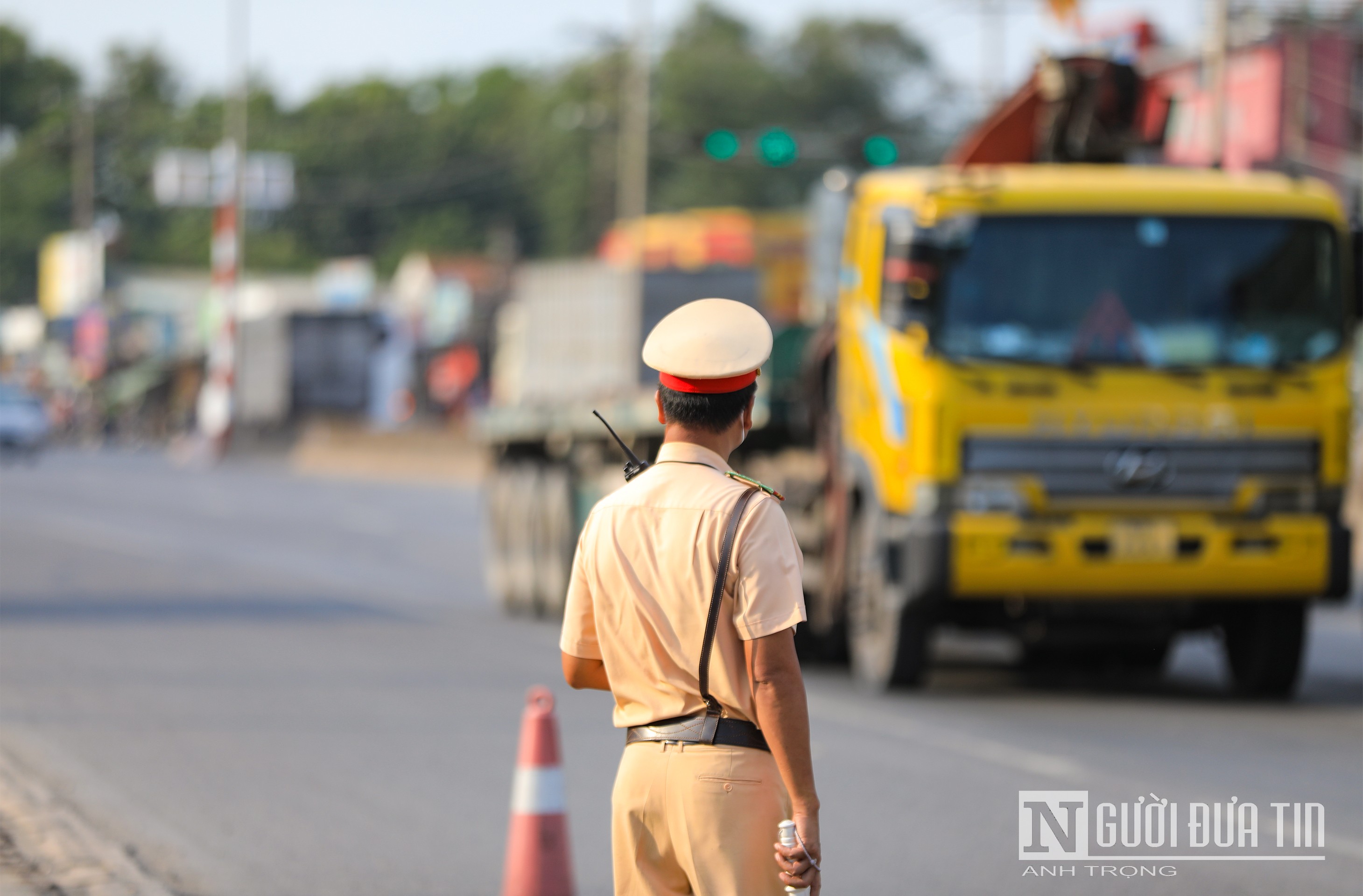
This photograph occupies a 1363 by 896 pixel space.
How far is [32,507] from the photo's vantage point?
2883 centimetres

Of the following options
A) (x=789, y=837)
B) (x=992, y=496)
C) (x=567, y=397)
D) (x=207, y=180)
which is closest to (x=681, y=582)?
(x=789, y=837)

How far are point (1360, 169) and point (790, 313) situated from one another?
1835 cm

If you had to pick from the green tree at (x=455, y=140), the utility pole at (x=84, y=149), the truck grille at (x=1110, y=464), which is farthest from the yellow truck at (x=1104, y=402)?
the utility pole at (x=84, y=149)

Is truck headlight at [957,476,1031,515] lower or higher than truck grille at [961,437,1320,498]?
lower

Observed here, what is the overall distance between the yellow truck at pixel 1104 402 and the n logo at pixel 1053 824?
242 cm

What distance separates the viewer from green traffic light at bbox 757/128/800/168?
16.3 meters

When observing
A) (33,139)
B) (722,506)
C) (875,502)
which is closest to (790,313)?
(875,502)

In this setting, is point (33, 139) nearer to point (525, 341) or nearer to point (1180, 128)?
point (1180, 128)

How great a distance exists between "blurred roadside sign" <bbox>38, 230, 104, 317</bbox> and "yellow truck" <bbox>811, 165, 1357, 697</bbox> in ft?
261

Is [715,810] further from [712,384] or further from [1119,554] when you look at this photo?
[1119,554]

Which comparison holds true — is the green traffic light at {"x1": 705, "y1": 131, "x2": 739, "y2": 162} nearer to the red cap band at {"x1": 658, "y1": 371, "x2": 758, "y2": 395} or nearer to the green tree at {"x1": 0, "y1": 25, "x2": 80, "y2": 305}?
the red cap band at {"x1": 658, "y1": 371, "x2": 758, "y2": 395}

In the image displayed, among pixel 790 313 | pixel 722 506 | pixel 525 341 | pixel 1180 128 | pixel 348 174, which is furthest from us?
pixel 348 174

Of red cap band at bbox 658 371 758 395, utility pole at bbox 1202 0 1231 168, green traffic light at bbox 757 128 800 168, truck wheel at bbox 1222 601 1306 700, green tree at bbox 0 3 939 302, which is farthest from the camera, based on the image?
green tree at bbox 0 3 939 302

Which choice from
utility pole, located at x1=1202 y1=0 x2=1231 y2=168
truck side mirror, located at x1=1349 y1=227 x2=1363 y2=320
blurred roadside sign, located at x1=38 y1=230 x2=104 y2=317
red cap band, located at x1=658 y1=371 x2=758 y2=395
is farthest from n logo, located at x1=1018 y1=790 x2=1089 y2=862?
blurred roadside sign, located at x1=38 y1=230 x2=104 y2=317
